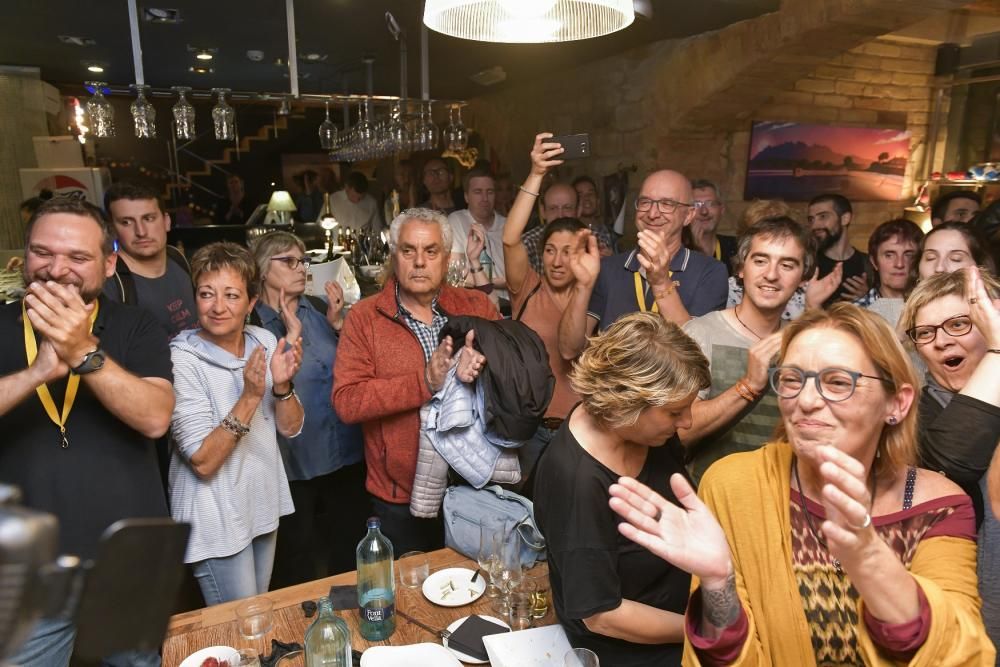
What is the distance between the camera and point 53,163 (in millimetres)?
6453

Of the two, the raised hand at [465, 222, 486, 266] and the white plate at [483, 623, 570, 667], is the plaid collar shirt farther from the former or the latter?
the raised hand at [465, 222, 486, 266]

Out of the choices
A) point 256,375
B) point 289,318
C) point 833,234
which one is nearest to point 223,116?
point 289,318

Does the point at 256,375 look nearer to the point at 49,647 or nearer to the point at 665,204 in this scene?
the point at 49,647

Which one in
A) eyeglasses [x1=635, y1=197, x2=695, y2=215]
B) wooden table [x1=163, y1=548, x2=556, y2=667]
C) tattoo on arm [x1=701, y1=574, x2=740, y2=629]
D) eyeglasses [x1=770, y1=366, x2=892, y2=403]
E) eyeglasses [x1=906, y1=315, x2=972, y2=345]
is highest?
eyeglasses [x1=635, y1=197, x2=695, y2=215]

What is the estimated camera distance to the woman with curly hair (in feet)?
4.63

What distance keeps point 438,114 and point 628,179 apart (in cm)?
473

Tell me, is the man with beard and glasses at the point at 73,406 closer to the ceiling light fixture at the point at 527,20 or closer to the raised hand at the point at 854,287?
the ceiling light fixture at the point at 527,20

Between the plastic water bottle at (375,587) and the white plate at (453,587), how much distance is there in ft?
0.40

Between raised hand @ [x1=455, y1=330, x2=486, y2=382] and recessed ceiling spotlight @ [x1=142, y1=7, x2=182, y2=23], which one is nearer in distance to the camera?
raised hand @ [x1=455, y1=330, x2=486, y2=382]

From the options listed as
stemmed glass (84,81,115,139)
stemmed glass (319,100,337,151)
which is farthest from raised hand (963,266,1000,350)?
stemmed glass (319,100,337,151)

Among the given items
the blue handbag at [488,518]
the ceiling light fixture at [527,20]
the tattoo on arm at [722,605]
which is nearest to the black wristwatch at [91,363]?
the blue handbag at [488,518]

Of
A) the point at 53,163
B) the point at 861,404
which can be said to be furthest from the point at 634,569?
the point at 53,163

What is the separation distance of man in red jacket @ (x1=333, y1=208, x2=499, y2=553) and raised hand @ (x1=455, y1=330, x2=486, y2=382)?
41mm

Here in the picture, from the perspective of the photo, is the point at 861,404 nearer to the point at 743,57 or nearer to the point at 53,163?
the point at 743,57
